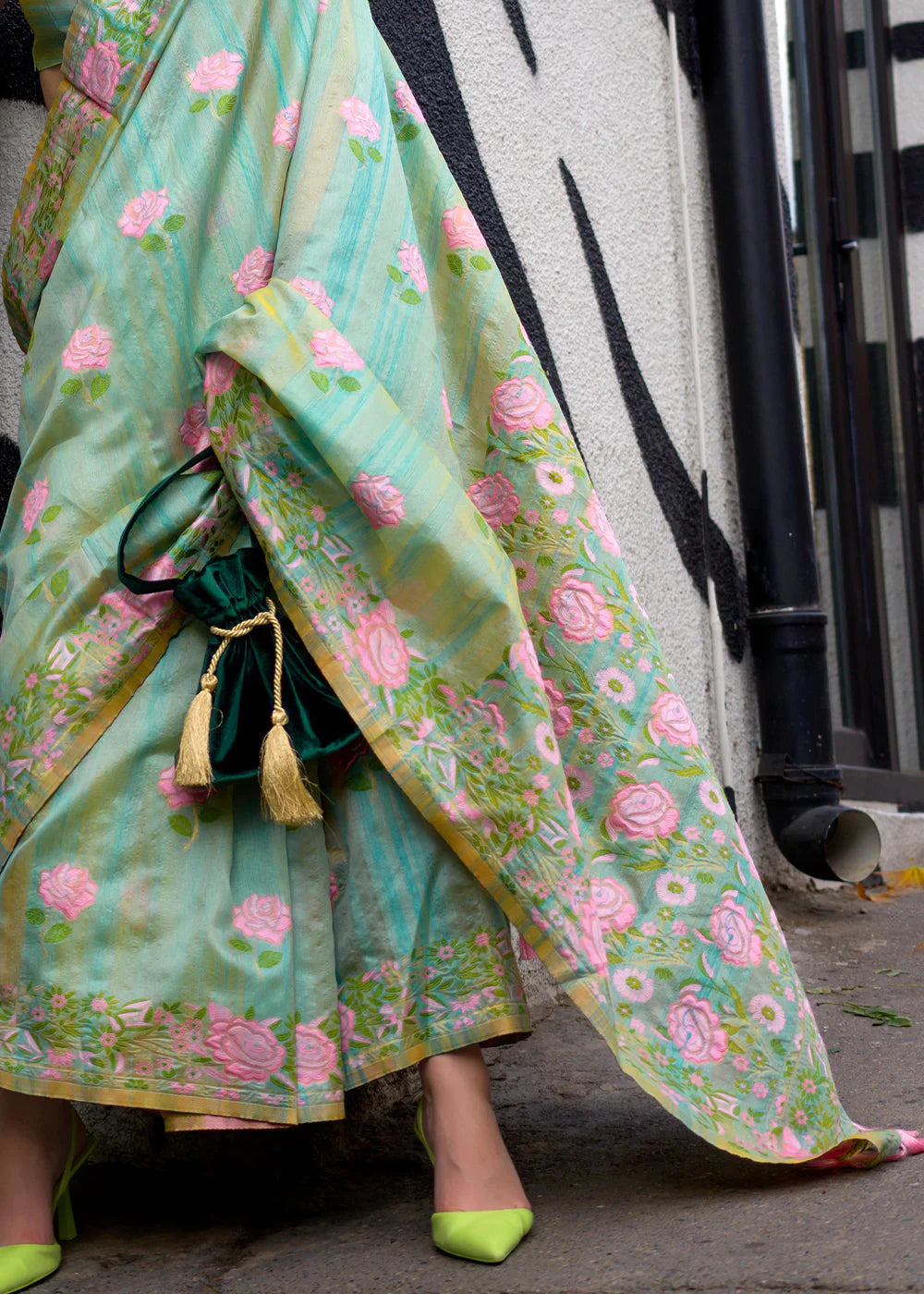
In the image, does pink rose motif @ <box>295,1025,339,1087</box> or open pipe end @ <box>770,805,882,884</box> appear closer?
pink rose motif @ <box>295,1025,339,1087</box>

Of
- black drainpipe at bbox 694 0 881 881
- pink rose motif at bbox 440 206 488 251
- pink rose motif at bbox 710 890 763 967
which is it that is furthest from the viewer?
black drainpipe at bbox 694 0 881 881

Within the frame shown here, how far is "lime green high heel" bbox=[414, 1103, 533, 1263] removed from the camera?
116cm

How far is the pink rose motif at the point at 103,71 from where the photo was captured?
140 centimetres

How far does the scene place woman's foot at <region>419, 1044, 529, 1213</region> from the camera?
3.97ft

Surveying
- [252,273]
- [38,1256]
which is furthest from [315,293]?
[38,1256]

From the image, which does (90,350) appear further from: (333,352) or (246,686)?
(246,686)

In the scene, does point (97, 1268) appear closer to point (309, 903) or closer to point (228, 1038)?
point (228, 1038)

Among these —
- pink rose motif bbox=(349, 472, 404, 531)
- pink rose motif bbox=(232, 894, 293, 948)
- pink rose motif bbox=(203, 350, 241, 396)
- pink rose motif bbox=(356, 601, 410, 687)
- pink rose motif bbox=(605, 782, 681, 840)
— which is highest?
pink rose motif bbox=(203, 350, 241, 396)

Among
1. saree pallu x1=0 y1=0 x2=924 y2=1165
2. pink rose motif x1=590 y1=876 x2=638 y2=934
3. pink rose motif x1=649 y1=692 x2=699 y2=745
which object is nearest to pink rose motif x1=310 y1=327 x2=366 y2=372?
saree pallu x1=0 y1=0 x2=924 y2=1165

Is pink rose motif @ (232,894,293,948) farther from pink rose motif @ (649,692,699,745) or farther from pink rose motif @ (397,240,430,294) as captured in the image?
pink rose motif @ (397,240,430,294)

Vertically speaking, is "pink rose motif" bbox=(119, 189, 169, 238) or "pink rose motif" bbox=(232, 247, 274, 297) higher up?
"pink rose motif" bbox=(119, 189, 169, 238)

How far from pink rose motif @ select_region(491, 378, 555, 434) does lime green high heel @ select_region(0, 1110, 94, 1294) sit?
2.84 ft

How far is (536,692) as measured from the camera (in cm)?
131

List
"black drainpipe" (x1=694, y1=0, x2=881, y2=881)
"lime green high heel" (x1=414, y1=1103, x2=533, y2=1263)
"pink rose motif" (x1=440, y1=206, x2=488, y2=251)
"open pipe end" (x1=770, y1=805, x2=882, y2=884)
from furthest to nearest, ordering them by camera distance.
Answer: "black drainpipe" (x1=694, y1=0, x2=881, y2=881), "open pipe end" (x1=770, y1=805, x2=882, y2=884), "pink rose motif" (x1=440, y1=206, x2=488, y2=251), "lime green high heel" (x1=414, y1=1103, x2=533, y2=1263)
